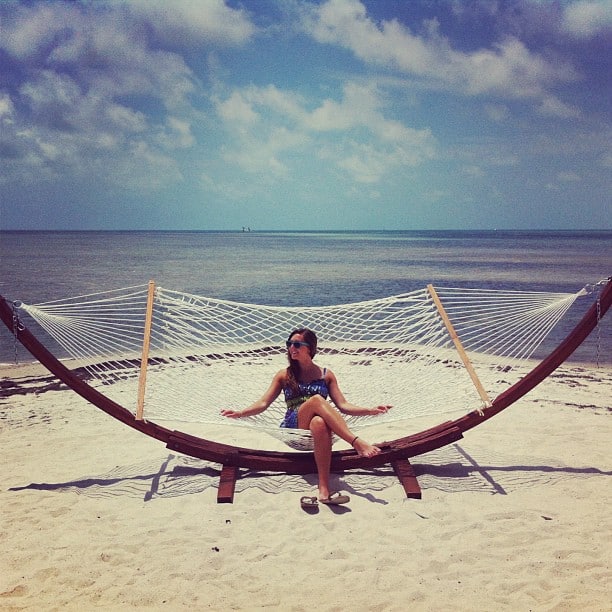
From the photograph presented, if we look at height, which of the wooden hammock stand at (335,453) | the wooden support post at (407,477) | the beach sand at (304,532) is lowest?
the beach sand at (304,532)

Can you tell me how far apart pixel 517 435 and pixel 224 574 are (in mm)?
2231

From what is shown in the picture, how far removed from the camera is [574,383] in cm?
506

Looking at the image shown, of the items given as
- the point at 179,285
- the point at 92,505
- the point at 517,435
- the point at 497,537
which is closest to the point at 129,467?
the point at 92,505

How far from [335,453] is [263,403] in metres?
0.47

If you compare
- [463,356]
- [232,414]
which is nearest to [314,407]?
[232,414]

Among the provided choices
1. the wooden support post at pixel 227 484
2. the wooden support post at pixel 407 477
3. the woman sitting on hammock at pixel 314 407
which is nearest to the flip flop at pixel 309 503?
the woman sitting on hammock at pixel 314 407

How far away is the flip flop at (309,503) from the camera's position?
2.61 m

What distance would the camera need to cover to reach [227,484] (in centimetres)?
281

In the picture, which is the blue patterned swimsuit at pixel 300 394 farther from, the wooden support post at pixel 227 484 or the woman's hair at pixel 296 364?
the wooden support post at pixel 227 484

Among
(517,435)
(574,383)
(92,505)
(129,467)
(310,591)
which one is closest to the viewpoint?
(310,591)

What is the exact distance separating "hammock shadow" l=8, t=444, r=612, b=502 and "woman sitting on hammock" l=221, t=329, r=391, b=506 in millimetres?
194

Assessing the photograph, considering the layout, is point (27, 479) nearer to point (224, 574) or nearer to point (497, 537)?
point (224, 574)

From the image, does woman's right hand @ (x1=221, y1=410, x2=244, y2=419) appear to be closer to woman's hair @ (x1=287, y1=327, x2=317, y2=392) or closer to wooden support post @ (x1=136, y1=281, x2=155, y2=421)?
woman's hair @ (x1=287, y1=327, x2=317, y2=392)

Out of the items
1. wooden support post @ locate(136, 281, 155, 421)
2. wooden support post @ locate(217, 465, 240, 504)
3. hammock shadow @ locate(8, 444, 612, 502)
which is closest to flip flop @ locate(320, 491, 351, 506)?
hammock shadow @ locate(8, 444, 612, 502)
